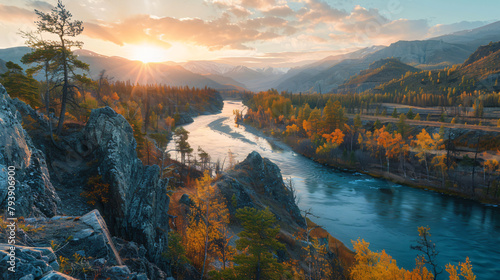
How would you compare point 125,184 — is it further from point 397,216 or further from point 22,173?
point 397,216

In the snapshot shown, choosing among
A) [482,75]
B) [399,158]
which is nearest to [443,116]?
[399,158]

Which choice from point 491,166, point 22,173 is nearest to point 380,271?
point 22,173

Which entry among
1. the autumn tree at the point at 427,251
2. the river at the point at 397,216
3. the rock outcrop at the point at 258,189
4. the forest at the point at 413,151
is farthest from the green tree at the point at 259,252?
the forest at the point at 413,151

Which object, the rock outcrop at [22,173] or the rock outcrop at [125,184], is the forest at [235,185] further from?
the rock outcrop at [22,173]

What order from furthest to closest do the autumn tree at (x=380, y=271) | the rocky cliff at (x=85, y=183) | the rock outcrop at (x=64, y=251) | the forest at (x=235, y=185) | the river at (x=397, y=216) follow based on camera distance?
1. the river at (x=397, y=216)
2. the autumn tree at (x=380, y=271)
3. the forest at (x=235, y=185)
4. the rocky cliff at (x=85, y=183)
5. the rock outcrop at (x=64, y=251)

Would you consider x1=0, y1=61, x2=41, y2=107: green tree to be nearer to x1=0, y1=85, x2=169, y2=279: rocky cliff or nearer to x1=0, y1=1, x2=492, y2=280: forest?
x1=0, y1=1, x2=492, y2=280: forest

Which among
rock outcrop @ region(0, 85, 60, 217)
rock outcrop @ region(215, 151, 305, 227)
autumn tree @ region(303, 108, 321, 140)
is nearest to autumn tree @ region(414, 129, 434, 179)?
autumn tree @ region(303, 108, 321, 140)

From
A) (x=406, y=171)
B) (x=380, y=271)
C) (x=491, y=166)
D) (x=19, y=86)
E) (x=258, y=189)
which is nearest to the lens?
(x=380, y=271)
